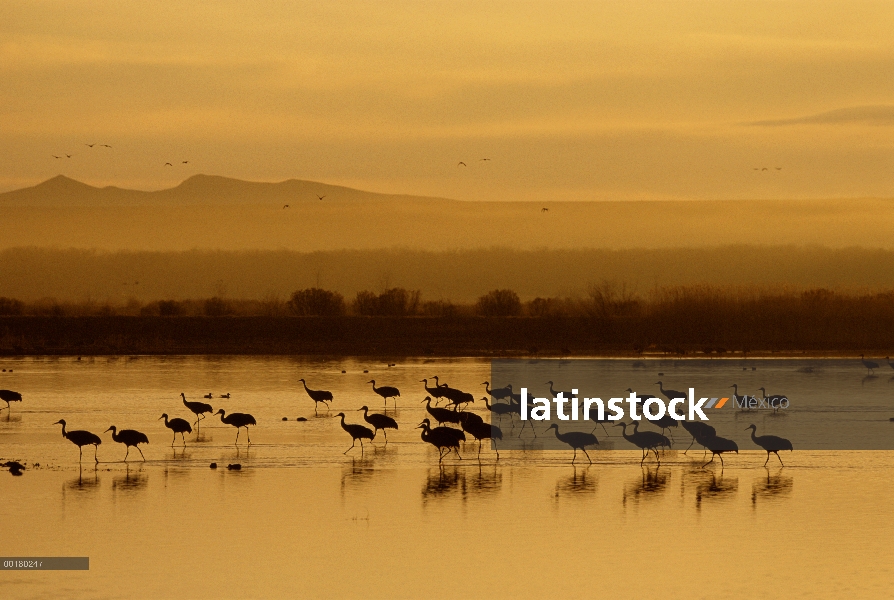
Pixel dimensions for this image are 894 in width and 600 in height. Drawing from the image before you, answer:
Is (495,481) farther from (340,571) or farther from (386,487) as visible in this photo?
(340,571)

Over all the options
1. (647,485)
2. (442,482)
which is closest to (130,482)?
(442,482)

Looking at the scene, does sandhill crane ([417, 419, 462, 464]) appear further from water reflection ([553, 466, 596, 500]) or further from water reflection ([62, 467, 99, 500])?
water reflection ([62, 467, 99, 500])

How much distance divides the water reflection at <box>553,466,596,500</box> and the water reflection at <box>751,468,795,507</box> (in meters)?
2.18

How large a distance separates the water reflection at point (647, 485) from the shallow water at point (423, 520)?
0.04 meters

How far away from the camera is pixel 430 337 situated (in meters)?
63.9

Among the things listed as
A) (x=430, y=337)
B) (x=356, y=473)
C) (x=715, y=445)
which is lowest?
(x=356, y=473)

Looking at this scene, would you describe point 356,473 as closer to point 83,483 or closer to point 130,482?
point 130,482

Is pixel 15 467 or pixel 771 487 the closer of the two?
pixel 771 487

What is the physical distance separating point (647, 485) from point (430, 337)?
46.1 metres

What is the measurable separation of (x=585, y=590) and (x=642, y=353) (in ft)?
143

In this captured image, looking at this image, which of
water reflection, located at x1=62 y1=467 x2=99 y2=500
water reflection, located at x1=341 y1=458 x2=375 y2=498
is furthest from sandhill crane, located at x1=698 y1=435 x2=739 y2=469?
water reflection, located at x1=62 y1=467 x2=99 y2=500

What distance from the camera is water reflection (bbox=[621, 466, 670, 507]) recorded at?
1694 centimetres

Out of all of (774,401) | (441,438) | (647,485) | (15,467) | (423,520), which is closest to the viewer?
(423,520)

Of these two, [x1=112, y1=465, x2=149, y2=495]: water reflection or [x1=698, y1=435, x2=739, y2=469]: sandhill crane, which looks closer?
[x1=112, y1=465, x2=149, y2=495]: water reflection
